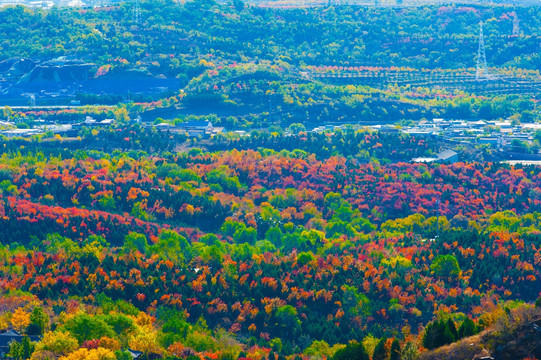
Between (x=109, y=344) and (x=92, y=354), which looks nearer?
(x=92, y=354)

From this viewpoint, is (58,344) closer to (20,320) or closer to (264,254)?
(20,320)

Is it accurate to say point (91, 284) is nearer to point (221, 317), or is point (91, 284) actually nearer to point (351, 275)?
point (221, 317)

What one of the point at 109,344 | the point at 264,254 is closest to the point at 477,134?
the point at 264,254

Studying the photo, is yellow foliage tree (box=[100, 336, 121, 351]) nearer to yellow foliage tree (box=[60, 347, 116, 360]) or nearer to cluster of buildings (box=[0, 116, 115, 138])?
yellow foliage tree (box=[60, 347, 116, 360])

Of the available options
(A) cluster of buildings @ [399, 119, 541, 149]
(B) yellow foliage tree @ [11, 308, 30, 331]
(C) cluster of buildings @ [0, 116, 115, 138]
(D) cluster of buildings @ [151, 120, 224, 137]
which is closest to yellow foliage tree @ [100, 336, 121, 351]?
(B) yellow foliage tree @ [11, 308, 30, 331]

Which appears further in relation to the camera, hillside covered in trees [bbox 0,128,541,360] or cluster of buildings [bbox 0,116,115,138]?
cluster of buildings [bbox 0,116,115,138]

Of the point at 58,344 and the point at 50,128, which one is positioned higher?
the point at 58,344

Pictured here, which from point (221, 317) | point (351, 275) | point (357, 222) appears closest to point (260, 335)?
point (221, 317)
